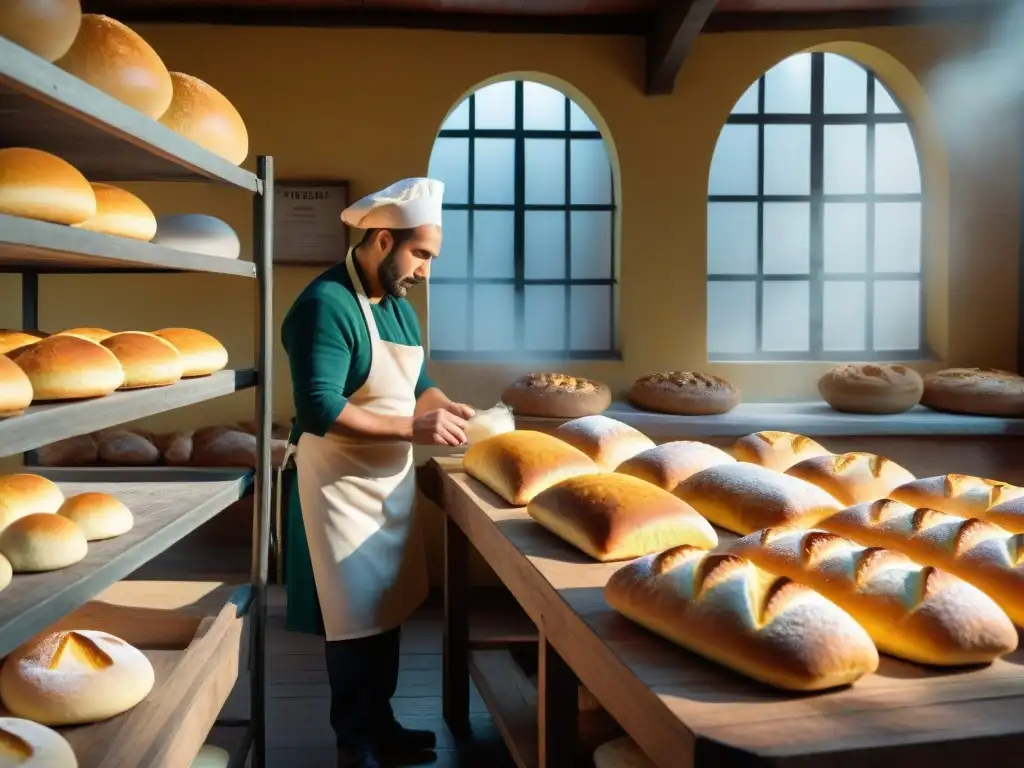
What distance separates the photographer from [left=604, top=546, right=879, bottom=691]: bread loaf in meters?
0.97

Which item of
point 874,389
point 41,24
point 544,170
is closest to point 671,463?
point 41,24

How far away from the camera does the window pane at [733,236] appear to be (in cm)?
461

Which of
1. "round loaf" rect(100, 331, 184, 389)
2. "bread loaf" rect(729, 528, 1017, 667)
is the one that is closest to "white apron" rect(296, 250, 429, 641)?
"round loaf" rect(100, 331, 184, 389)

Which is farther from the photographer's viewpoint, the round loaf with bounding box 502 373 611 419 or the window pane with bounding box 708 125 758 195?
the window pane with bounding box 708 125 758 195

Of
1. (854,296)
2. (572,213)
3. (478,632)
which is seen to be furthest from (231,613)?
(854,296)

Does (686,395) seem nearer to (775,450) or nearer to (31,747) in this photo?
(775,450)

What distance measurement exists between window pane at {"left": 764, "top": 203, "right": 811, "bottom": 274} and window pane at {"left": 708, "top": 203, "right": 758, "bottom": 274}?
6 centimetres

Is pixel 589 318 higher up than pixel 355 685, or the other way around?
pixel 589 318

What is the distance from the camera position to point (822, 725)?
889 millimetres

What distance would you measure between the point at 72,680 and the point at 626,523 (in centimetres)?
87

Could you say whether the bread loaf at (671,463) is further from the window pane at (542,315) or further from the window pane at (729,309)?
the window pane at (729,309)

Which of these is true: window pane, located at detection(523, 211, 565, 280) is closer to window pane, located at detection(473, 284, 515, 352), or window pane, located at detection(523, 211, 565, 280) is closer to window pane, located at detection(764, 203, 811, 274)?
window pane, located at detection(473, 284, 515, 352)

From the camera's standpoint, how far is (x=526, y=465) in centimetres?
197

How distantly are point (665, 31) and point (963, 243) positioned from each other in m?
1.75
